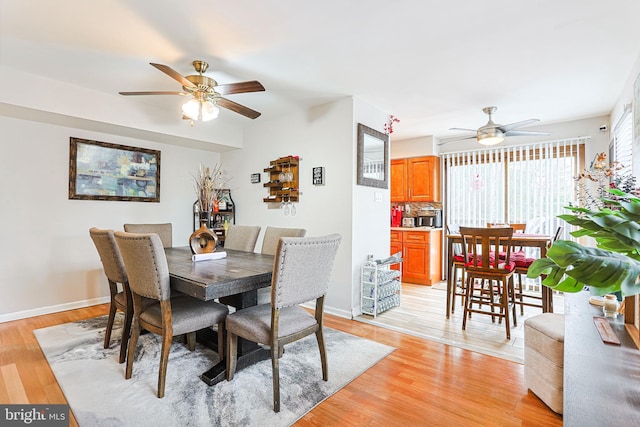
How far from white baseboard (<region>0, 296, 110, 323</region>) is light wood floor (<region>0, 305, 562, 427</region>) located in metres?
0.69

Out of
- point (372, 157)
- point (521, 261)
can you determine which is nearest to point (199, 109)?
point (372, 157)

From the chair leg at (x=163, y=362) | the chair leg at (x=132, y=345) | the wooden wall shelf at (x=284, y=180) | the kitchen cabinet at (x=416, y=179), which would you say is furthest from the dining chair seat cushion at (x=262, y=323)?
the kitchen cabinet at (x=416, y=179)

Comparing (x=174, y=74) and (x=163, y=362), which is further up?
(x=174, y=74)

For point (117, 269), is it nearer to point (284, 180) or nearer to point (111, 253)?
point (111, 253)

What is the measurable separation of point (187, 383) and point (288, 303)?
0.93m

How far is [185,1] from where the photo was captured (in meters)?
1.92

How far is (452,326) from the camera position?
3182 millimetres

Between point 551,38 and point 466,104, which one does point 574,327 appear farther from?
point 466,104

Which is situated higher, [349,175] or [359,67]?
[359,67]

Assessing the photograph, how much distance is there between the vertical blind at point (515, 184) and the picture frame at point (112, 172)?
15.2ft

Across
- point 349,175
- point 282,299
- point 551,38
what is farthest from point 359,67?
point 282,299

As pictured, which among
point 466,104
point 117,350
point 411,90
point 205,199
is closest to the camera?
point 117,350

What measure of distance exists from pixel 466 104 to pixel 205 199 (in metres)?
3.12

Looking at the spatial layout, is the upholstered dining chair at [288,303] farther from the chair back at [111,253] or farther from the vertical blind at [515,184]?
the vertical blind at [515,184]
